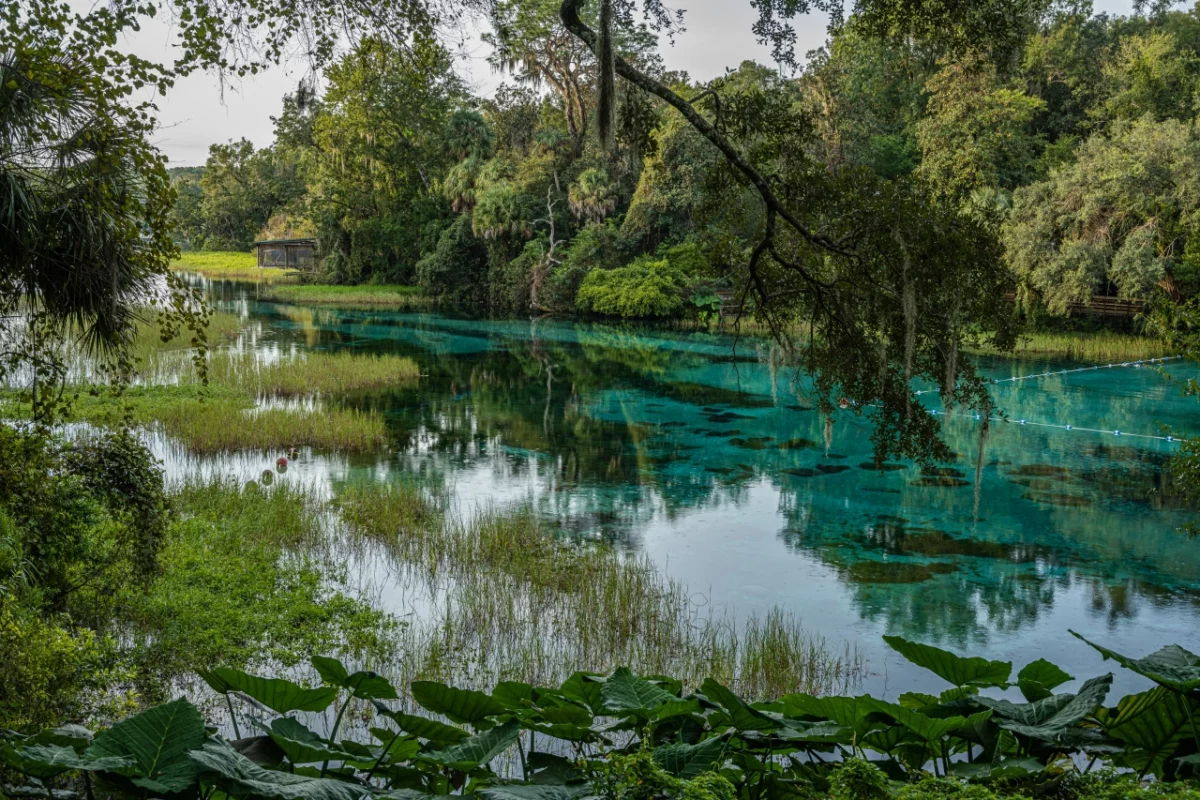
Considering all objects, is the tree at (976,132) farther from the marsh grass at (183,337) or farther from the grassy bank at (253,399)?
the marsh grass at (183,337)

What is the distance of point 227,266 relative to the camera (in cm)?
6656

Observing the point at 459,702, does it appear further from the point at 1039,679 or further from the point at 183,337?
the point at 183,337

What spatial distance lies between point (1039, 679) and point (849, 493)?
10594 mm

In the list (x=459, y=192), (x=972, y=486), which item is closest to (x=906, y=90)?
(x=459, y=192)

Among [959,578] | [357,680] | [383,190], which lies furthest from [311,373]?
[383,190]

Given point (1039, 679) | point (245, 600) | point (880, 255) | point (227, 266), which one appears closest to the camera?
point (1039, 679)

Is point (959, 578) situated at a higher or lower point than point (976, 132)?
lower

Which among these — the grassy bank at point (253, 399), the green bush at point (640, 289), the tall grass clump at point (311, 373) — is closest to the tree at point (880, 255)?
the grassy bank at point (253, 399)

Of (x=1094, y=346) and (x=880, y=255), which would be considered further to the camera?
(x=1094, y=346)

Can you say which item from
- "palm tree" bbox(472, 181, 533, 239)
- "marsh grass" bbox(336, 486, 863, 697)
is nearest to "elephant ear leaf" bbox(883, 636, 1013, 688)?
"marsh grass" bbox(336, 486, 863, 697)

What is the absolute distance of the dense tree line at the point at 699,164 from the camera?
25453mm

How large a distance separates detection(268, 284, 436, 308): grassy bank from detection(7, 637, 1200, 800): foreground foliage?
4285 centimetres

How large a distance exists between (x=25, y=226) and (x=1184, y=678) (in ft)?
16.1

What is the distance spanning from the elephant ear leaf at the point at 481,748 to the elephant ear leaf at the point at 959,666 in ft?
3.84
